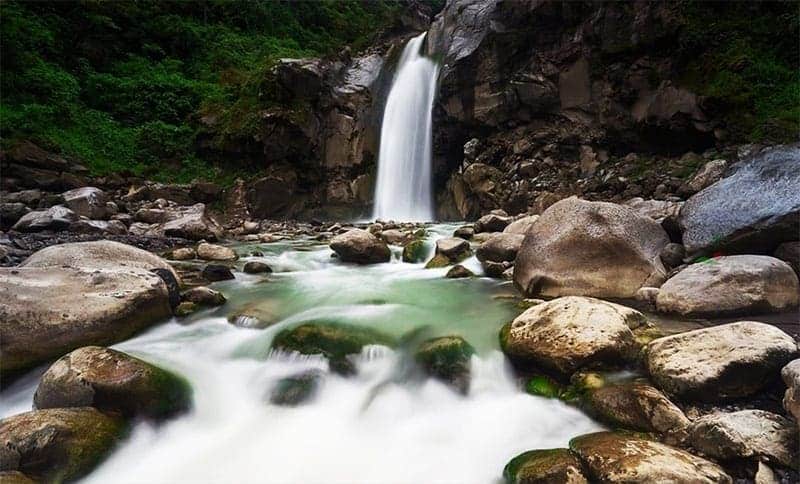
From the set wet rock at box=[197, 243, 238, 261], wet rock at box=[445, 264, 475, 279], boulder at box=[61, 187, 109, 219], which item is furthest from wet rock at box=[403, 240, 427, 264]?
boulder at box=[61, 187, 109, 219]

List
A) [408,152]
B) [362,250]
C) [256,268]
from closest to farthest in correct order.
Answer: [256,268] < [362,250] < [408,152]

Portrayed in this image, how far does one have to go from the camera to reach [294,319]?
193 inches

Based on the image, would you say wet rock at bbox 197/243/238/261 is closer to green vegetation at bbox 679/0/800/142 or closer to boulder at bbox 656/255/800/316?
boulder at bbox 656/255/800/316

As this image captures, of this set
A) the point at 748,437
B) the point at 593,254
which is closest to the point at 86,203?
the point at 593,254

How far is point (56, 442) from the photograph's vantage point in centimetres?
271

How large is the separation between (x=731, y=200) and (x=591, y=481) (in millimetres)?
4563

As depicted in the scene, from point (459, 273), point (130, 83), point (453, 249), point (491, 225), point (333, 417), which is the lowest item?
point (333, 417)

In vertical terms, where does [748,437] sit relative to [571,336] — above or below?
below

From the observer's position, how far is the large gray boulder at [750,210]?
15.7ft

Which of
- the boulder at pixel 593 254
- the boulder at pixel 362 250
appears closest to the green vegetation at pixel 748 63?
the boulder at pixel 593 254

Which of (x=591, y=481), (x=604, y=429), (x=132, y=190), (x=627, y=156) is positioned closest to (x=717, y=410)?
(x=604, y=429)

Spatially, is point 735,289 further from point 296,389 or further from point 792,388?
point 296,389

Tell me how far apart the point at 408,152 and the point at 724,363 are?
15.0m

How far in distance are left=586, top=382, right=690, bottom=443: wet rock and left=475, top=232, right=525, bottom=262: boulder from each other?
12.8ft
